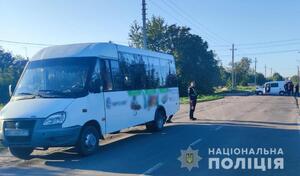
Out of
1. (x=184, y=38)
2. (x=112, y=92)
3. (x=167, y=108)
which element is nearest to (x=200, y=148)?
(x=112, y=92)

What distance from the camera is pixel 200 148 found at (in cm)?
1134

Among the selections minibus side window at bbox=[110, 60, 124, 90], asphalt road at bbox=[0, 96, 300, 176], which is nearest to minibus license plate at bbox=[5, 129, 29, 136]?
asphalt road at bbox=[0, 96, 300, 176]

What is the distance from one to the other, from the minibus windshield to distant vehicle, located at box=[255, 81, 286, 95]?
52.4 meters

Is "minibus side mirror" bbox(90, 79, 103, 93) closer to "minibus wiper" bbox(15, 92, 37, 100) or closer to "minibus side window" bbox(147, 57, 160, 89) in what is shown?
"minibus wiper" bbox(15, 92, 37, 100)

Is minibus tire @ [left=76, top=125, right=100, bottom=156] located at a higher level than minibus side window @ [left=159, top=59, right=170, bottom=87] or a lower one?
lower

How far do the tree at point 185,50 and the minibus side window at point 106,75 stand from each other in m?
48.8

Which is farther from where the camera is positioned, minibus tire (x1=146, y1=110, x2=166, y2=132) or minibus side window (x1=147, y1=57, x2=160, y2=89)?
minibus tire (x1=146, y1=110, x2=166, y2=132)

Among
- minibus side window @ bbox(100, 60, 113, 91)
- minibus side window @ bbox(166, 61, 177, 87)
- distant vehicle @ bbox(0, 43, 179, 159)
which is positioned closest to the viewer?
distant vehicle @ bbox(0, 43, 179, 159)

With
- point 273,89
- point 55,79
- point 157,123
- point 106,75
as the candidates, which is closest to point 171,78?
point 157,123

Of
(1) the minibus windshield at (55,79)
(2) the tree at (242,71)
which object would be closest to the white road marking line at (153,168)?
(1) the minibus windshield at (55,79)

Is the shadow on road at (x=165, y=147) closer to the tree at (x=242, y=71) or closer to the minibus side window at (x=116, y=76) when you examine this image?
the minibus side window at (x=116, y=76)

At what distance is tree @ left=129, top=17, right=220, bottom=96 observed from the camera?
6238cm

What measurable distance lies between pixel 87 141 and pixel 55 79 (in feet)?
5.77

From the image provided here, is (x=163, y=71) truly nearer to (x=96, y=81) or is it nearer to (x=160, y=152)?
(x=96, y=81)
